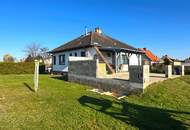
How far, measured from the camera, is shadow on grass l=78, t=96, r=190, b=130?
226 inches

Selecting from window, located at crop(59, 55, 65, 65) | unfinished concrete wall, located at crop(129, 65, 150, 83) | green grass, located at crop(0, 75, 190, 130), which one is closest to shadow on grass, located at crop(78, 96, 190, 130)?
green grass, located at crop(0, 75, 190, 130)

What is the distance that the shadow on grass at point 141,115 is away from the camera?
5750 mm

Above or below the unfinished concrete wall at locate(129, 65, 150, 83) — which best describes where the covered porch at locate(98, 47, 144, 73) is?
above

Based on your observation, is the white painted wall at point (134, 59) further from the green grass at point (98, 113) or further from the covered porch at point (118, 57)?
the green grass at point (98, 113)

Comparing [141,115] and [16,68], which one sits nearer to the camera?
[141,115]

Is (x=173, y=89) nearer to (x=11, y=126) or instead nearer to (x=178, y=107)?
(x=178, y=107)

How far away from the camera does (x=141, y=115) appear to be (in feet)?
21.8

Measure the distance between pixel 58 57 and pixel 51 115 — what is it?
2146 cm

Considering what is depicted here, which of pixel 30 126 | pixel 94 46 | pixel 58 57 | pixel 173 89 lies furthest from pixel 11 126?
pixel 58 57

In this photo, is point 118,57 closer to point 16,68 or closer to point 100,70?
point 100,70

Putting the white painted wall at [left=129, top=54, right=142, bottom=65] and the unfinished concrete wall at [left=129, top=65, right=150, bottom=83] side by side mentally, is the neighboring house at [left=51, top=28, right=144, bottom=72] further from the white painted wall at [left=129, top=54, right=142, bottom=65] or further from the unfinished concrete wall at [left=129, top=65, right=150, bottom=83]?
the unfinished concrete wall at [left=129, top=65, right=150, bottom=83]

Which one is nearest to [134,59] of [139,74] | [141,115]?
[139,74]

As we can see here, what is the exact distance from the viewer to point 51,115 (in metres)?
6.36

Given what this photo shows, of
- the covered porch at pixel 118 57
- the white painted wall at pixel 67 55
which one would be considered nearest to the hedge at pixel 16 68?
the white painted wall at pixel 67 55
